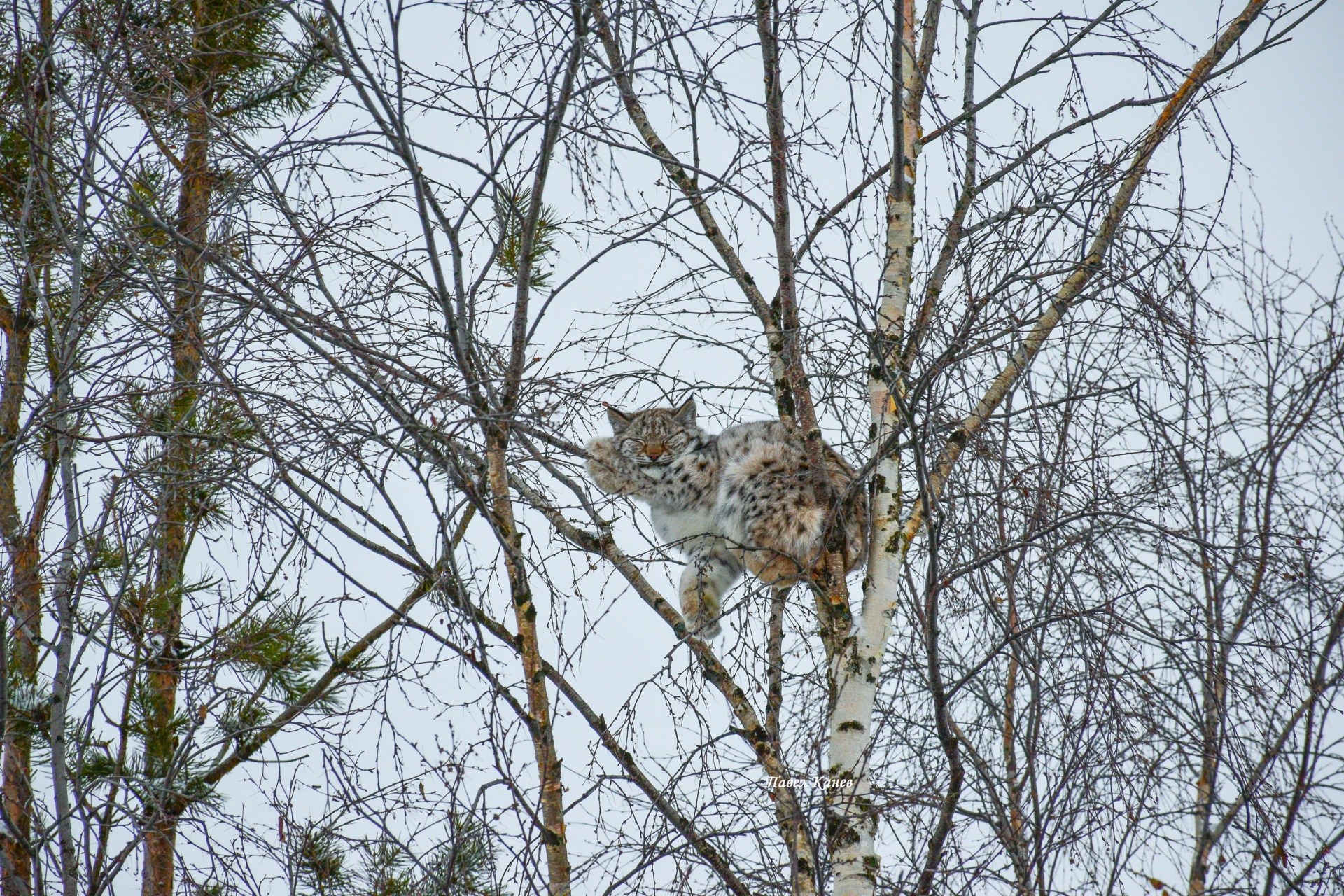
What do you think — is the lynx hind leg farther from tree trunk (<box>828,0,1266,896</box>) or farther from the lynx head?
tree trunk (<box>828,0,1266,896</box>)

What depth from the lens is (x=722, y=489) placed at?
599 cm

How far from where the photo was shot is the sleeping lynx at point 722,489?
17.3 feet

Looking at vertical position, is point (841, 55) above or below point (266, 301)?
above

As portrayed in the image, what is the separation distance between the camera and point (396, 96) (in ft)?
10.1

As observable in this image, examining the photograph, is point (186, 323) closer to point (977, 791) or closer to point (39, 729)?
point (39, 729)

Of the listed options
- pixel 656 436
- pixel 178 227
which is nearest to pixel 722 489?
pixel 656 436

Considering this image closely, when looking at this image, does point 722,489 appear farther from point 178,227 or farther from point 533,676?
point 178,227

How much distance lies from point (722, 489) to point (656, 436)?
3.19 feet

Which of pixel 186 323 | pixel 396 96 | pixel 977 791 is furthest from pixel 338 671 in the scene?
pixel 977 791

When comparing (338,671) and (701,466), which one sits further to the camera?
(701,466)

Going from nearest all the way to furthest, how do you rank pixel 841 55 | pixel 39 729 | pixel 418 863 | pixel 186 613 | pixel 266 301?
pixel 418 863 → pixel 266 301 → pixel 186 613 → pixel 841 55 → pixel 39 729

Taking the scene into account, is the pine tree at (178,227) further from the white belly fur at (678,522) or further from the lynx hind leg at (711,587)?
the white belly fur at (678,522)

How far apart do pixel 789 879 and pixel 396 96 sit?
235cm

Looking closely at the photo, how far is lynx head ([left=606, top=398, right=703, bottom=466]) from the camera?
22.1 ft
